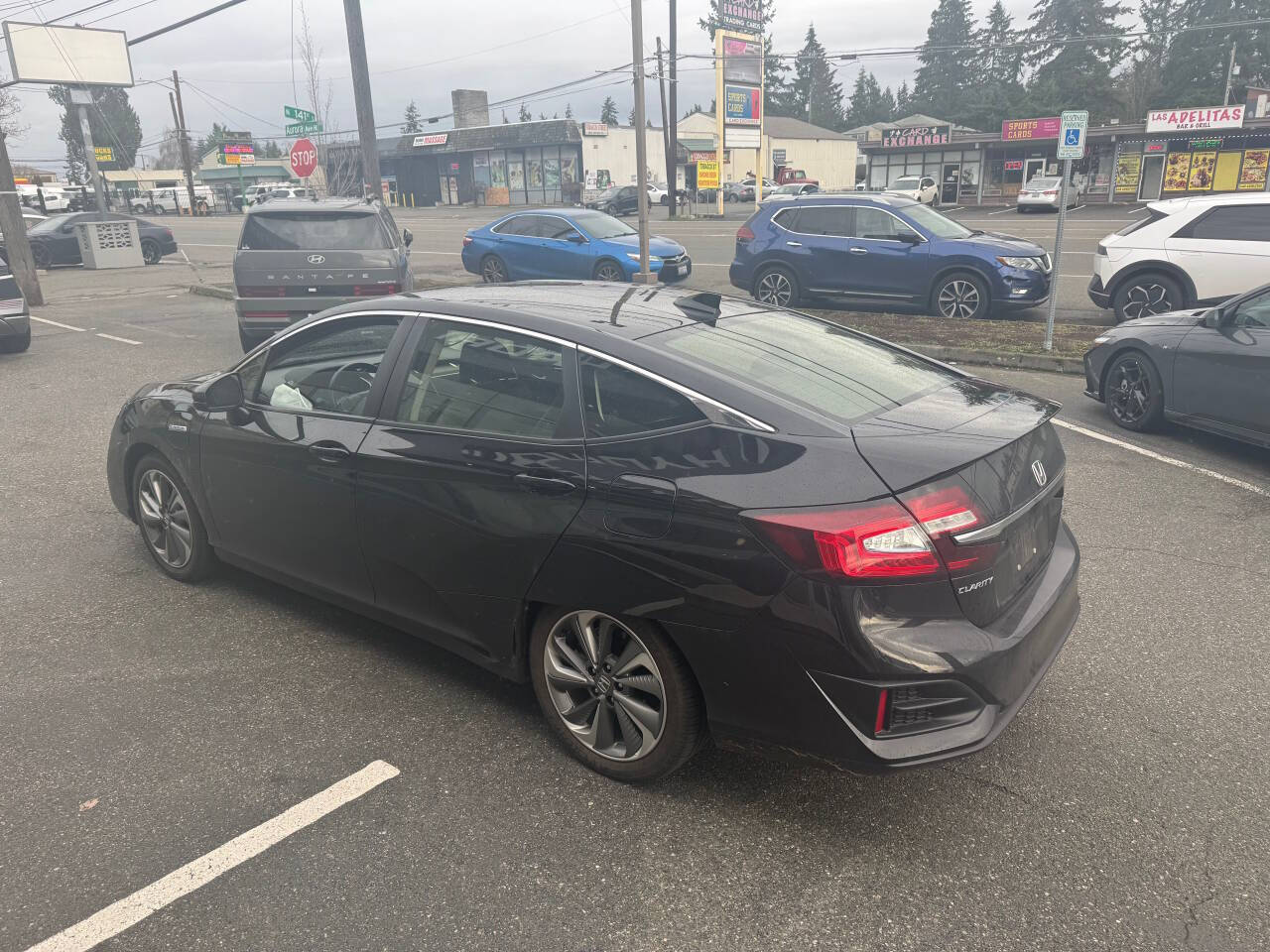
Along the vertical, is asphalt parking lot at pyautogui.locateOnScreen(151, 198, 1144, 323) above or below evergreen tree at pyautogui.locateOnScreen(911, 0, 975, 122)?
below

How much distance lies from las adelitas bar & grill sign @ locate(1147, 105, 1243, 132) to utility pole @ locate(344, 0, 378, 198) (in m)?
38.5

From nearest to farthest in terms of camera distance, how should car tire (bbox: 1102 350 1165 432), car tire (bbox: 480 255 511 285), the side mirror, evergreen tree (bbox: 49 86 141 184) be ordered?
the side mirror < car tire (bbox: 1102 350 1165 432) < car tire (bbox: 480 255 511 285) < evergreen tree (bbox: 49 86 141 184)

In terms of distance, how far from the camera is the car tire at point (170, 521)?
15.1 ft

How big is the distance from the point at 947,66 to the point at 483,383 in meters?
103

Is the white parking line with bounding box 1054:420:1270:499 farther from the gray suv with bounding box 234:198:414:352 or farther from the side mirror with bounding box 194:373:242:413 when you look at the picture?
the gray suv with bounding box 234:198:414:352

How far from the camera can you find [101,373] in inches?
418

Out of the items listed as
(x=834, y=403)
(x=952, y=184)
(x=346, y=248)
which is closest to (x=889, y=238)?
(x=346, y=248)

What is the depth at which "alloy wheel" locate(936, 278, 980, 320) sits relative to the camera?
507 inches

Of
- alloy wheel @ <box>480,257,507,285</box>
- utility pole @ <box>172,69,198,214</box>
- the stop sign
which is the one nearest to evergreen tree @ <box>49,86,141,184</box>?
utility pole @ <box>172,69,198,214</box>

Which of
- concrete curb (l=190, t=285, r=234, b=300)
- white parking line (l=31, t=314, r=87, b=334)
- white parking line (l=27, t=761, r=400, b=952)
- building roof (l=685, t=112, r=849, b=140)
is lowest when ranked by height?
white parking line (l=27, t=761, r=400, b=952)

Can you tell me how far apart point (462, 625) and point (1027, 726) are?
83.5 inches

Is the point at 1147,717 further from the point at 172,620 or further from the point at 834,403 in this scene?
the point at 172,620

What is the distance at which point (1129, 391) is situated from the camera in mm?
7445

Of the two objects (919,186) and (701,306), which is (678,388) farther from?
(919,186)
